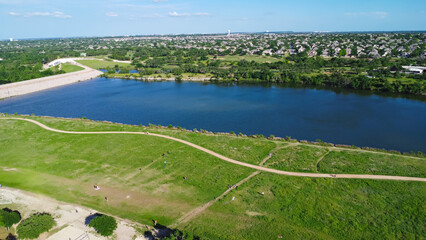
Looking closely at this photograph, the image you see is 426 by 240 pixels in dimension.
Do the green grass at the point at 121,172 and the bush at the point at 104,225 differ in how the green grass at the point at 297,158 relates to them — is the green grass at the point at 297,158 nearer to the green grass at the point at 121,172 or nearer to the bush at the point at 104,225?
the green grass at the point at 121,172

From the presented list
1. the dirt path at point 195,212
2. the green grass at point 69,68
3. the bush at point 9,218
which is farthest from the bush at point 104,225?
the green grass at point 69,68

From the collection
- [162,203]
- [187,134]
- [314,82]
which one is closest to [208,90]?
[314,82]

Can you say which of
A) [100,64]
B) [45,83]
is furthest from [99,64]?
[45,83]

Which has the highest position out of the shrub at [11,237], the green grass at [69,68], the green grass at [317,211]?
the green grass at [69,68]

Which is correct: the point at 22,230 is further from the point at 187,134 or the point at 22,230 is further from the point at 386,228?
the point at 386,228

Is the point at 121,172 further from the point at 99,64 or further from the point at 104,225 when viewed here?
the point at 99,64
